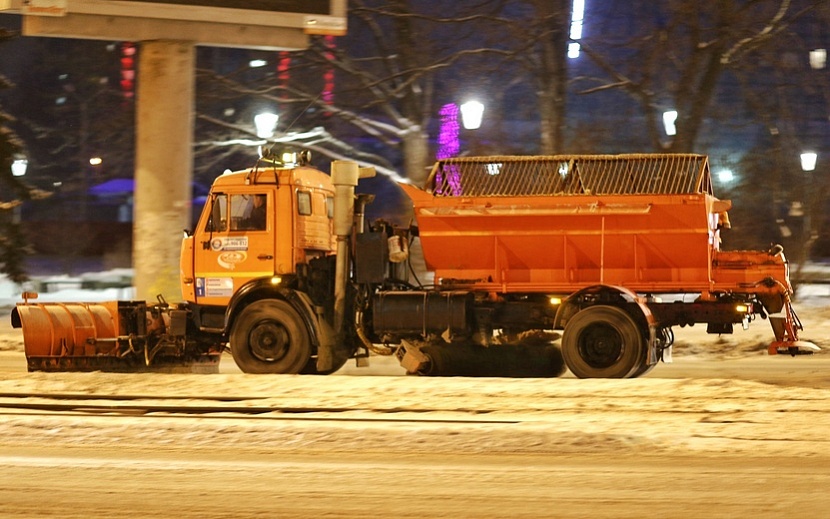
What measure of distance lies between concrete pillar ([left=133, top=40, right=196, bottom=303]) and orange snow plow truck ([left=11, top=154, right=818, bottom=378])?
208cm

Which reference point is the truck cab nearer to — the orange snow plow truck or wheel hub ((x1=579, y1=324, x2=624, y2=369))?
the orange snow plow truck

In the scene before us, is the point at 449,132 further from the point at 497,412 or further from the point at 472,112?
the point at 497,412

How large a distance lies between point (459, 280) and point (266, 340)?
2.89 metres

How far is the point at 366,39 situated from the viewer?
25172 millimetres

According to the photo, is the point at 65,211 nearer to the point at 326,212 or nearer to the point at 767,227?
the point at 767,227

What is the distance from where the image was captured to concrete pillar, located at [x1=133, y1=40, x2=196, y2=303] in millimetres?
18750

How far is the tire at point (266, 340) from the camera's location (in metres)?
16.2

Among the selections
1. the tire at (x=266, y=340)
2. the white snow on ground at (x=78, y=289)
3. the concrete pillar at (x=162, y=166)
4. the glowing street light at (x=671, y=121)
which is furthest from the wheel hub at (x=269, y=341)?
the white snow on ground at (x=78, y=289)

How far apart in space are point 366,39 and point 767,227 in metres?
11.5

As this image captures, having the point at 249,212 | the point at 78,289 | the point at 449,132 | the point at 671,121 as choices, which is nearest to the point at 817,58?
the point at 671,121

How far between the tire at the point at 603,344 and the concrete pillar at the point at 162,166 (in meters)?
6.89

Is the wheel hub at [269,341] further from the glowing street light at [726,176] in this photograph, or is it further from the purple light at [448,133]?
the glowing street light at [726,176]

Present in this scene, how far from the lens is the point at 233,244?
639 inches

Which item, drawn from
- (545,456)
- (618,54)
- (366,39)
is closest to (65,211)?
(366,39)
